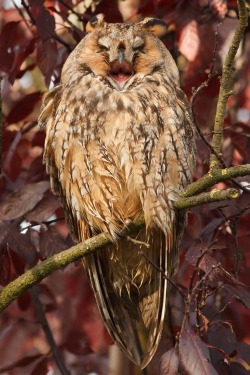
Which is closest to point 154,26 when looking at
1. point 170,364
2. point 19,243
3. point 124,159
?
point 124,159

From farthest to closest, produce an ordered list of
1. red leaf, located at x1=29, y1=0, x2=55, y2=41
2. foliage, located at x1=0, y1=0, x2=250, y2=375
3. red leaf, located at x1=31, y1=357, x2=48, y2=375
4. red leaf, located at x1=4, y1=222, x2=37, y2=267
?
red leaf, located at x1=31, y1=357, x2=48, y2=375, red leaf, located at x1=29, y1=0, x2=55, y2=41, red leaf, located at x1=4, y1=222, x2=37, y2=267, foliage, located at x1=0, y1=0, x2=250, y2=375

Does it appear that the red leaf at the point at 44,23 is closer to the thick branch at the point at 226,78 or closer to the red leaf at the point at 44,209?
the red leaf at the point at 44,209

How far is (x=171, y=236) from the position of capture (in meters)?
3.35

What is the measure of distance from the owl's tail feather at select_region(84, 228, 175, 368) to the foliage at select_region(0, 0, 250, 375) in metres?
0.11

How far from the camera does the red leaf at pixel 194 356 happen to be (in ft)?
8.00

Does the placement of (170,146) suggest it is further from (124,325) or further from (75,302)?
(75,302)

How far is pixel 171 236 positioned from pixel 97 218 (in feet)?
0.96

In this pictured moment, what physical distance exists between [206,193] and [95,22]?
4.03 ft

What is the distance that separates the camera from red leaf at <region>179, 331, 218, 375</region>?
8.00 ft

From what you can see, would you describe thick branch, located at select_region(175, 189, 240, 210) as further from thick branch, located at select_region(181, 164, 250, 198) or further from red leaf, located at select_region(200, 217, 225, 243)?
red leaf, located at select_region(200, 217, 225, 243)

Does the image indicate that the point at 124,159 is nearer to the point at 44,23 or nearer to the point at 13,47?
the point at 44,23

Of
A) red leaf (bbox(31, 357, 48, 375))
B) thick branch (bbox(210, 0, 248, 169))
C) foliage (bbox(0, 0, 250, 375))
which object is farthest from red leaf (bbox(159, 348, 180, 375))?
red leaf (bbox(31, 357, 48, 375))

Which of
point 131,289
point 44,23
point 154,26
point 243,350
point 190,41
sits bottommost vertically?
point 131,289

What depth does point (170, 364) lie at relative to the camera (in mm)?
2514
